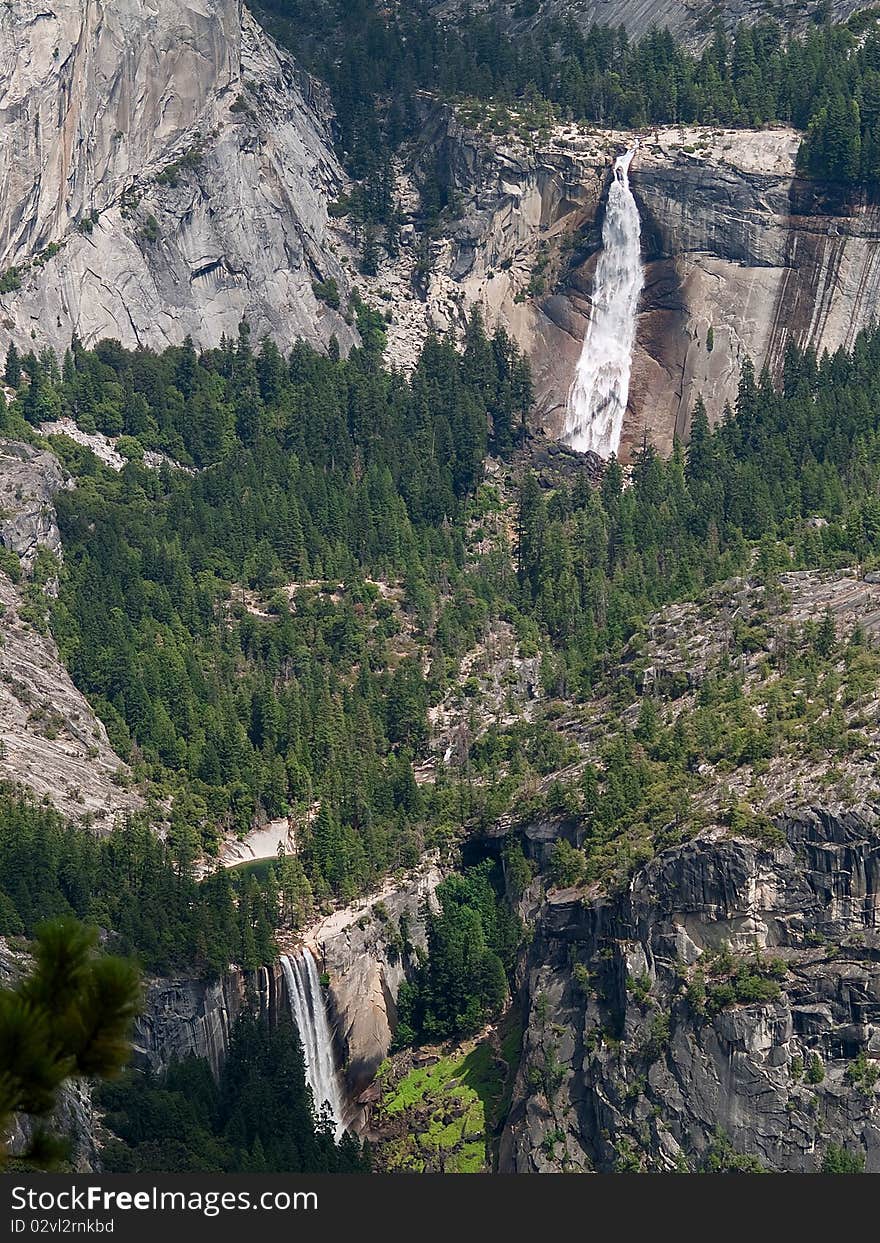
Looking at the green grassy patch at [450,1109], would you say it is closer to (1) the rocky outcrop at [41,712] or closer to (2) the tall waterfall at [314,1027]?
(2) the tall waterfall at [314,1027]

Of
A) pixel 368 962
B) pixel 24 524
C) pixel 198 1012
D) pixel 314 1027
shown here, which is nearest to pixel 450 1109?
pixel 314 1027

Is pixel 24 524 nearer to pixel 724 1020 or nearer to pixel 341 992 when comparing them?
pixel 341 992

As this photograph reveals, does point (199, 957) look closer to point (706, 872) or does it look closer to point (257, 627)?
point (706, 872)

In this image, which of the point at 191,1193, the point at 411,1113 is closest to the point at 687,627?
the point at 411,1113

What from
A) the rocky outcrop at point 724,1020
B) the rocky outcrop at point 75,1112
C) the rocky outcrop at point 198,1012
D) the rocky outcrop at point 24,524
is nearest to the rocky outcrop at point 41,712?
the rocky outcrop at point 24,524

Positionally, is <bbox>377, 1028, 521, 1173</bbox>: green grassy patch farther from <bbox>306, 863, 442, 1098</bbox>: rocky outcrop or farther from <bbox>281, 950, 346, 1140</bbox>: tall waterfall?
<bbox>306, 863, 442, 1098</bbox>: rocky outcrop

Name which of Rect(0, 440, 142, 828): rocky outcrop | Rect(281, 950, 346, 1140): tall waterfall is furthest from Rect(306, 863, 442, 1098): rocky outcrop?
Rect(0, 440, 142, 828): rocky outcrop

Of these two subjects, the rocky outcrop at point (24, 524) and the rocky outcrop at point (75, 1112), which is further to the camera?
the rocky outcrop at point (24, 524)
